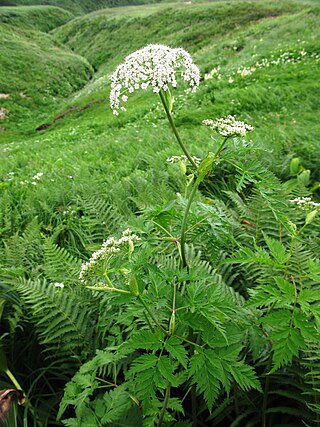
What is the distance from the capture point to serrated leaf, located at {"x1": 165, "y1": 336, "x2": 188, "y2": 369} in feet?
4.46

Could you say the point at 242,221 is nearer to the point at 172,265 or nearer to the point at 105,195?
the point at 172,265

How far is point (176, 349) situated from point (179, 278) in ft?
0.95

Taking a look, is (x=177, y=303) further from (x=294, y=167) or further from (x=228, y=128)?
(x=294, y=167)

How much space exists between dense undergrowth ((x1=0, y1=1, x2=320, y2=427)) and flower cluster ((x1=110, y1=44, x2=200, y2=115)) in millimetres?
416

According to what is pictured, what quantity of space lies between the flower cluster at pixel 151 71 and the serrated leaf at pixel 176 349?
3.73 ft

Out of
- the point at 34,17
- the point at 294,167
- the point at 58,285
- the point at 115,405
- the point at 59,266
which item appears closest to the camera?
the point at 115,405

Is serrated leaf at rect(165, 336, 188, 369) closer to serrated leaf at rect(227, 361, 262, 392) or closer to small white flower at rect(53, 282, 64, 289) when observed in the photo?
serrated leaf at rect(227, 361, 262, 392)

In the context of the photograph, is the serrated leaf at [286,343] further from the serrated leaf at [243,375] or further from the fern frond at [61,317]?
the fern frond at [61,317]

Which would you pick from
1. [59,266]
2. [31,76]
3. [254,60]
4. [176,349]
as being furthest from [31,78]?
[176,349]

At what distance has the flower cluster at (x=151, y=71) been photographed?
1.73 metres

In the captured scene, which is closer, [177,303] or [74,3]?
[177,303]

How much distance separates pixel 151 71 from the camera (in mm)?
1743

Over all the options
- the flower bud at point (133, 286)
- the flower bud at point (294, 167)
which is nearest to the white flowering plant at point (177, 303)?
the flower bud at point (133, 286)

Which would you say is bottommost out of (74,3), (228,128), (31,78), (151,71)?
(31,78)
